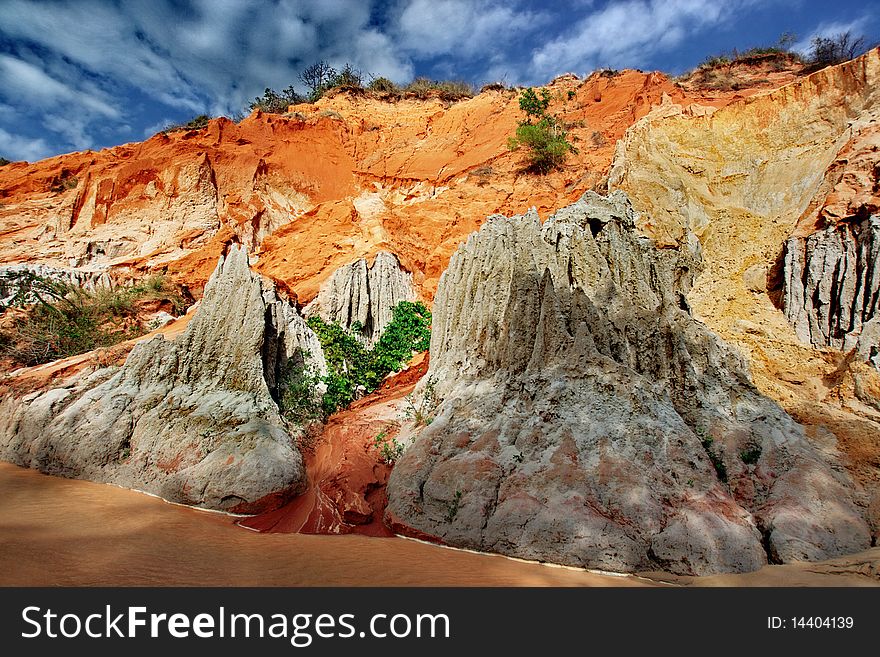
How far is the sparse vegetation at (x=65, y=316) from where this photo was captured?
47.3ft

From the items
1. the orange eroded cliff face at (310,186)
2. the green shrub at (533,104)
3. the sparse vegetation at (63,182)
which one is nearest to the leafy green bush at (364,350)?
the orange eroded cliff face at (310,186)

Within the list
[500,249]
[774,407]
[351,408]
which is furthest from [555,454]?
[351,408]

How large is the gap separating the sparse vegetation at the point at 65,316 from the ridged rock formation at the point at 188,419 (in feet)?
14.2

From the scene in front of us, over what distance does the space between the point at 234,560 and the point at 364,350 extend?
8.49 meters

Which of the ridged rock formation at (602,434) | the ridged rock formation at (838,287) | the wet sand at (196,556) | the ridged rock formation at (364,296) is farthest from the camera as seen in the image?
the ridged rock formation at (364,296)

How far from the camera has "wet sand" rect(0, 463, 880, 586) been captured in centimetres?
424

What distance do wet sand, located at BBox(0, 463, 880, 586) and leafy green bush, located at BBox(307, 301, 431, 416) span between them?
5293mm

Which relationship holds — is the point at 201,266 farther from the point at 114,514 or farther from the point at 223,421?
the point at 114,514

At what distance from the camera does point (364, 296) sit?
49.5ft

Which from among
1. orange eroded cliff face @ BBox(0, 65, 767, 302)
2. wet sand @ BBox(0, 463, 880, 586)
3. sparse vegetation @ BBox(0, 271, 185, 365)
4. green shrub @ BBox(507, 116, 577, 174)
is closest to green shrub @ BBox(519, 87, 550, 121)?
orange eroded cliff face @ BBox(0, 65, 767, 302)

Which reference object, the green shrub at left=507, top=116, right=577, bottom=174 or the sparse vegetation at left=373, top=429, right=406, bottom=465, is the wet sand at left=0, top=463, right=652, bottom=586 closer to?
the sparse vegetation at left=373, top=429, right=406, bottom=465

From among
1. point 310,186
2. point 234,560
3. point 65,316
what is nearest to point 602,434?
point 234,560

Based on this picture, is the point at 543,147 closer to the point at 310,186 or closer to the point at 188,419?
the point at 310,186

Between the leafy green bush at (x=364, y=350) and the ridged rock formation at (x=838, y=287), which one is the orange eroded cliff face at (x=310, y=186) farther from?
the ridged rock formation at (x=838, y=287)
